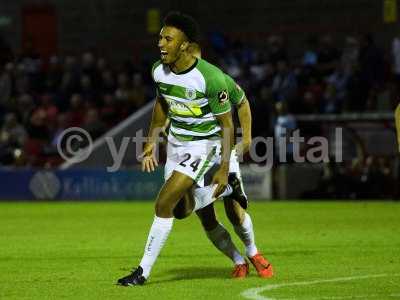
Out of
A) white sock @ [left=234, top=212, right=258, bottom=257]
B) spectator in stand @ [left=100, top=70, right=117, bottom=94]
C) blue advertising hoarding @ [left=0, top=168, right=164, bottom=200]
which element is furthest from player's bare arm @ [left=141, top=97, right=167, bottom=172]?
spectator in stand @ [left=100, top=70, right=117, bottom=94]

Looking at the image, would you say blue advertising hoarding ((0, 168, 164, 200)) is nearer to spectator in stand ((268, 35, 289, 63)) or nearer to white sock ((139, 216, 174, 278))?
spectator in stand ((268, 35, 289, 63))

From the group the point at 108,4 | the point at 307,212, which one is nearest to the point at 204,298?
the point at 307,212

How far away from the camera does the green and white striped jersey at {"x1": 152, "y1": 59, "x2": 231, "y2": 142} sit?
921cm

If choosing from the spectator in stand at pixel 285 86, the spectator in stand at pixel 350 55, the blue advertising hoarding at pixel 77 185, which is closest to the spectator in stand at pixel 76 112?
the blue advertising hoarding at pixel 77 185

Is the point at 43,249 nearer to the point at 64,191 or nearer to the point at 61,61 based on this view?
the point at 64,191

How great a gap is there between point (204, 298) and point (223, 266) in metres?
2.41

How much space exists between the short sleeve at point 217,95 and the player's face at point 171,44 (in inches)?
14.4

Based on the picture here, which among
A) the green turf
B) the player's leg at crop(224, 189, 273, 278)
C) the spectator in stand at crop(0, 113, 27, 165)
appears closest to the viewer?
the green turf

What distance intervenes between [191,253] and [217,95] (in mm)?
3476

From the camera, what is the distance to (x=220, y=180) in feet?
30.2

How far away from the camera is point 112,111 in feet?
83.8

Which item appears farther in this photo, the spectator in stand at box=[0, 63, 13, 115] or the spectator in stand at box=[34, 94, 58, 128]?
the spectator in stand at box=[0, 63, 13, 115]

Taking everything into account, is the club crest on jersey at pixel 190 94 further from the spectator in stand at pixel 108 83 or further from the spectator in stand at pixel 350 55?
the spectator in stand at pixel 108 83

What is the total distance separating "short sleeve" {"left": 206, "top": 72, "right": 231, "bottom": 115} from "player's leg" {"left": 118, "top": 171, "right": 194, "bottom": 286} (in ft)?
2.09
